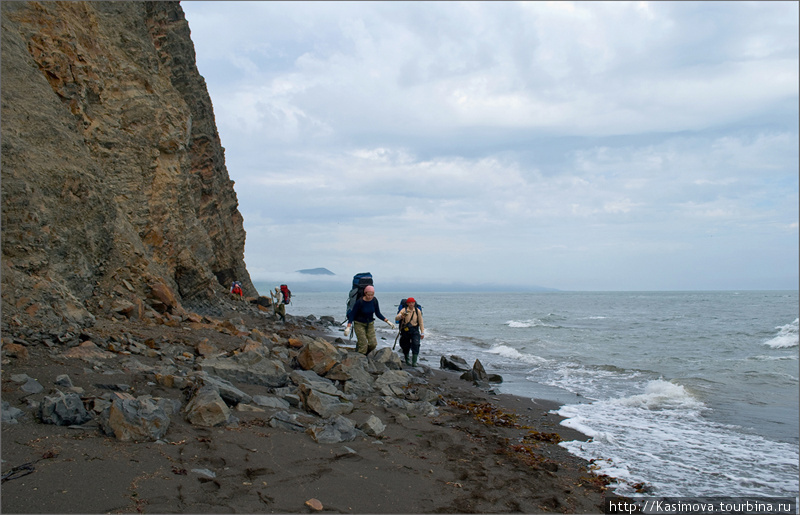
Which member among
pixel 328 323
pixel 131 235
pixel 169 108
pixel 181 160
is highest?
pixel 169 108

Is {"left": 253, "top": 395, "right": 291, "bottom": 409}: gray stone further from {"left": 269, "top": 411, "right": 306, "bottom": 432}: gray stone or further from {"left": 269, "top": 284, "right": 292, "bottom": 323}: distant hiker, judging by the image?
{"left": 269, "top": 284, "right": 292, "bottom": 323}: distant hiker

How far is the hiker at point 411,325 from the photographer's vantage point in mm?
12289

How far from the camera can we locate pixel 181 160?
1628 cm

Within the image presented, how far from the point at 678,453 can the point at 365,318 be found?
20.9ft

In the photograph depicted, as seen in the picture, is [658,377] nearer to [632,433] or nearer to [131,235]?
[632,433]

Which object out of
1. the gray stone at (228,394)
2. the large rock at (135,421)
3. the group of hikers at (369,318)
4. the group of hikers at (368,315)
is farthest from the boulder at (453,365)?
the large rock at (135,421)

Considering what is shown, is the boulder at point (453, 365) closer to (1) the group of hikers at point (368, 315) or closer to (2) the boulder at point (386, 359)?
(1) the group of hikers at point (368, 315)

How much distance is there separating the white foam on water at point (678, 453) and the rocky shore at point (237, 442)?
490 mm

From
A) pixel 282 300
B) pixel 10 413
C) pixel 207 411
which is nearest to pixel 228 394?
pixel 207 411

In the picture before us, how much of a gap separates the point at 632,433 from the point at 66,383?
7.90m

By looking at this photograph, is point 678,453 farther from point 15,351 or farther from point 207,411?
point 15,351

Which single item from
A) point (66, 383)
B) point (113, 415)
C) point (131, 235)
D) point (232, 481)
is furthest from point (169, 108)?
point (232, 481)

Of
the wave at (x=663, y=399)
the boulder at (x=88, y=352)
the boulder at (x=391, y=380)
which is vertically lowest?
the wave at (x=663, y=399)

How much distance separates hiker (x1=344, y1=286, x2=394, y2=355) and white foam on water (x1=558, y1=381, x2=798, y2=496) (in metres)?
4.37
